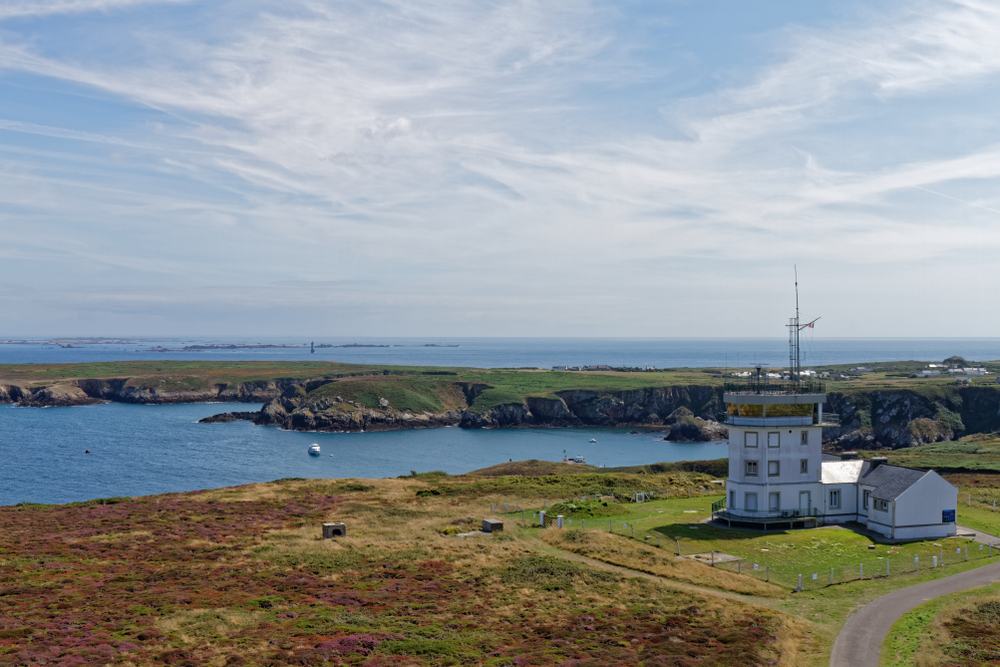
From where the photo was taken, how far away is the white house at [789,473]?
2067 inches

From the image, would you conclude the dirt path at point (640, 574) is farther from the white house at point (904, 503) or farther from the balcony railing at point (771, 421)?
the white house at point (904, 503)

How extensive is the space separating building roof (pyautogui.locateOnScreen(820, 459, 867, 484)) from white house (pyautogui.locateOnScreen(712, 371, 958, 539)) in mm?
76

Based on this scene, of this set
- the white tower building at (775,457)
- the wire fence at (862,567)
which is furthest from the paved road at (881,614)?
the white tower building at (775,457)

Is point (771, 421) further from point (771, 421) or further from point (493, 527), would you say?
point (493, 527)

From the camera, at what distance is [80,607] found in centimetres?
3462

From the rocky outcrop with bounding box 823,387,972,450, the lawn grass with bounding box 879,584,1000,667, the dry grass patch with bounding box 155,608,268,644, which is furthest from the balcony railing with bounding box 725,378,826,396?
the rocky outcrop with bounding box 823,387,972,450

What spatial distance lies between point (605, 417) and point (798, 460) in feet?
444

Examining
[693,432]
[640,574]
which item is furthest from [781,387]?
[693,432]

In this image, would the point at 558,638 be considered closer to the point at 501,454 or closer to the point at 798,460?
the point at 798,460

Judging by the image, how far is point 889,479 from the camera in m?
51.8

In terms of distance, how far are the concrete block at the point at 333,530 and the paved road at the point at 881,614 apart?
109 ft

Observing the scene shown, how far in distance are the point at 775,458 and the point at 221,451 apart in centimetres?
11106

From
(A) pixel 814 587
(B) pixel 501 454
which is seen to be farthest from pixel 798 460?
(B) pixel 501 454

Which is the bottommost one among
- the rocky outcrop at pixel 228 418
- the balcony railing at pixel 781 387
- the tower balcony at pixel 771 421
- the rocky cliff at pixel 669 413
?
the rocky outcrop at pixel 228 418
